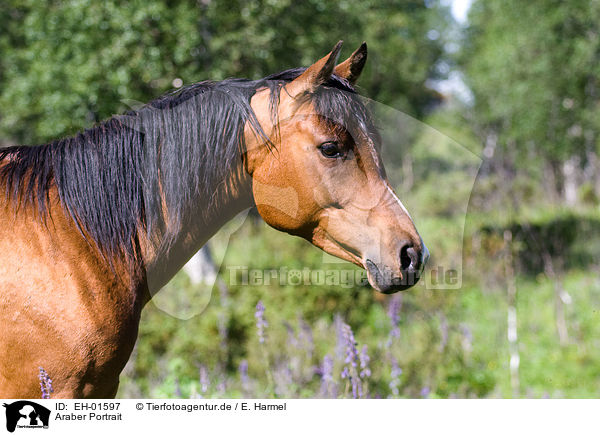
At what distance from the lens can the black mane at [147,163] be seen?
1916mm

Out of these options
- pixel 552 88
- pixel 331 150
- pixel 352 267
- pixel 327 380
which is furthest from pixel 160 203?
pixel 552 88

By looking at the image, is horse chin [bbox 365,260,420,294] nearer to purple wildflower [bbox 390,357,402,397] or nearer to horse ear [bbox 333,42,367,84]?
horse ear [bbox 333,42,367,84]

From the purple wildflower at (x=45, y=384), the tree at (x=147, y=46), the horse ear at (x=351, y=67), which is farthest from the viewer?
the tree at (x=147, y=46)

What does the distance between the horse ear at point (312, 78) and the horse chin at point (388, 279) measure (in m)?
0.75

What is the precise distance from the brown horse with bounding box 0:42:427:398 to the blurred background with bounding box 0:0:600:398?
0.75 meters

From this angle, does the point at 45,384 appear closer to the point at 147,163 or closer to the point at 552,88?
the point at 147,163

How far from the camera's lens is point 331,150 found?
190cm

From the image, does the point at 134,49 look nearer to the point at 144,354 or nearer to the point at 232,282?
the point at 232,282

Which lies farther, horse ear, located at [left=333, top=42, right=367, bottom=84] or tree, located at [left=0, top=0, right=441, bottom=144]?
tree, located at [left=0, top=0, right=441, bottom=144]
